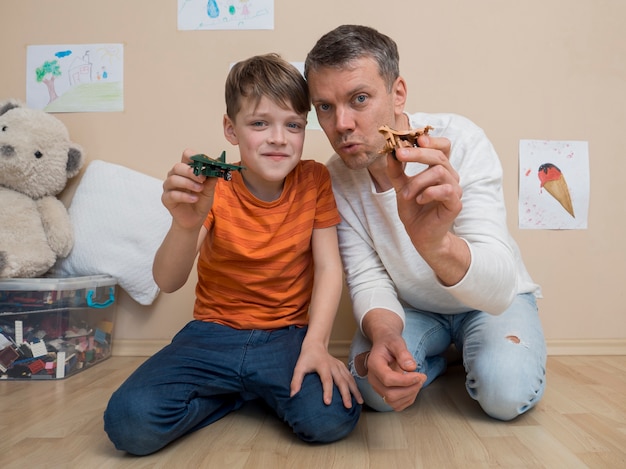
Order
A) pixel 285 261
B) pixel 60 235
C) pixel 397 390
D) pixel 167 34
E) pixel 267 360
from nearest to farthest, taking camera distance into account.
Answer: pixel 397 390
pixel 267 360
pixel 285 261
pixel 60 235
pixel 167 34

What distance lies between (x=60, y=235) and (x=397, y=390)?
1.00m

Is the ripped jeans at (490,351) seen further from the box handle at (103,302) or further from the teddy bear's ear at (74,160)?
the teddy bear's ear at (74,160)

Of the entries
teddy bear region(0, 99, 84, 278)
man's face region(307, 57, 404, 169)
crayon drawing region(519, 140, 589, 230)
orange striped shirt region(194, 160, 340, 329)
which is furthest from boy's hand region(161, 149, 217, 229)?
crayon drawing region(519, 140, 589, 230)

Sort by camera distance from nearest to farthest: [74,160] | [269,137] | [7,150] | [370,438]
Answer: [370,438], [269,137], [7,150], [74,160]

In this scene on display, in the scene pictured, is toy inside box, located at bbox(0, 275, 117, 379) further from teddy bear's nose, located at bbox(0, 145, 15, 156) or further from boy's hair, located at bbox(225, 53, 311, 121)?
boy's hair, located at bbox(225, 53, 311, 121)

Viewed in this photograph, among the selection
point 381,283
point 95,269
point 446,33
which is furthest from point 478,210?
point 95,269

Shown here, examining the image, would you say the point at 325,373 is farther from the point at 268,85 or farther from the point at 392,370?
the point at 268,85

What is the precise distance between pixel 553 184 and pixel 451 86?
39cm

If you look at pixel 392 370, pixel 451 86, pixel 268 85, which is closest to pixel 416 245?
pixel 392 370

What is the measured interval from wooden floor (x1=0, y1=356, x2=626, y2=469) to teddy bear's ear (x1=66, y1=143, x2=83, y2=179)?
0.60 metres

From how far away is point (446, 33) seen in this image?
1.57 m

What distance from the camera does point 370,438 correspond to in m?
0.97

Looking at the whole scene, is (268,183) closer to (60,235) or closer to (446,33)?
(60,235)

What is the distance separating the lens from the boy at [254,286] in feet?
3.07
